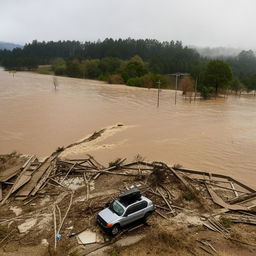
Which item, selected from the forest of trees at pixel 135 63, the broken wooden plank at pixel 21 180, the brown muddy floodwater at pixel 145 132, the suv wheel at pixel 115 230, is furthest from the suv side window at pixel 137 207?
the forest of trees at pixel 135 63

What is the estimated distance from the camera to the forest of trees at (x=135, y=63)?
59344 millimetres

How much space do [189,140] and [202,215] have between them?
42.9 ft

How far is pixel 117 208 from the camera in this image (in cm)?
887

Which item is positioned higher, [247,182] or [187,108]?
[187,108]

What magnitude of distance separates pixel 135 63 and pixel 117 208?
77846 mm

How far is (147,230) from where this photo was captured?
8.85m

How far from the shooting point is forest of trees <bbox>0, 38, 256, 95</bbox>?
195 feet

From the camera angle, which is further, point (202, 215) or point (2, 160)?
point (2, 160)

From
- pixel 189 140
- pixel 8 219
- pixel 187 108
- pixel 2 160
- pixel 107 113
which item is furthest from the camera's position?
pixel 187 108

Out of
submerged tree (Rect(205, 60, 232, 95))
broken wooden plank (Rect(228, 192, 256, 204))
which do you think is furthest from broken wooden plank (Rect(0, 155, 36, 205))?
submerged tree (Rect(205, 60, 232, 95))

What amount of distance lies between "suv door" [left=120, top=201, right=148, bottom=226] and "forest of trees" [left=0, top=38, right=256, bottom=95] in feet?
146

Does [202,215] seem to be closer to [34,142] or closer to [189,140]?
[189,140]

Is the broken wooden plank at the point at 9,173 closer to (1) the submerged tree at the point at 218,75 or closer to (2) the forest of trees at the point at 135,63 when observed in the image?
(2) the forest of trees at the point at 135,63

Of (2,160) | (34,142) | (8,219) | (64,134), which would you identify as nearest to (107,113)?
(64,134)
